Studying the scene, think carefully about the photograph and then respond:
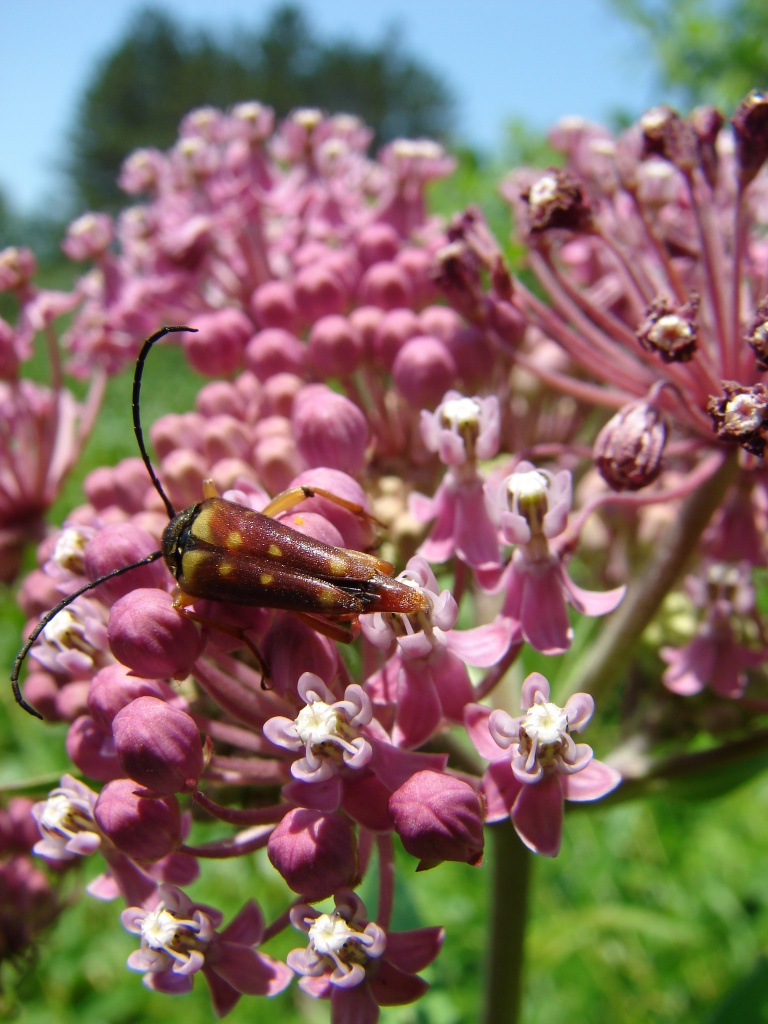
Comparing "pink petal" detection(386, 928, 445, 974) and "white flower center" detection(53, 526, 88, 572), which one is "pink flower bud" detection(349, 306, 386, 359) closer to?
"white flower center" detection(53, 526, 88, 572)

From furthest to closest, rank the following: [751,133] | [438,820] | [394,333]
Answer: [394,333] → [751,133] → [438,820]

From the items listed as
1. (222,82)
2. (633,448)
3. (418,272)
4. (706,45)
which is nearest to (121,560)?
(633,448)

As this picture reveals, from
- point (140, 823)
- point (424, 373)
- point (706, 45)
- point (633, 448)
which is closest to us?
point (140, 823)

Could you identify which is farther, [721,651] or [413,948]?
[721,651]

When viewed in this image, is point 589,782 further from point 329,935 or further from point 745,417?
point 745,417

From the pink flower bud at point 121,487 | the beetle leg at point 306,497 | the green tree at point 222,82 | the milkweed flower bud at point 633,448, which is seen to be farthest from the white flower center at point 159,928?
the green tree at point 222,82

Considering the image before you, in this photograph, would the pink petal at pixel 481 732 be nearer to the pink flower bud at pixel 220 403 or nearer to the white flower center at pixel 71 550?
the white flower center at pixel 71 550

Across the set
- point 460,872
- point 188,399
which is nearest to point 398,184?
point 460,872
